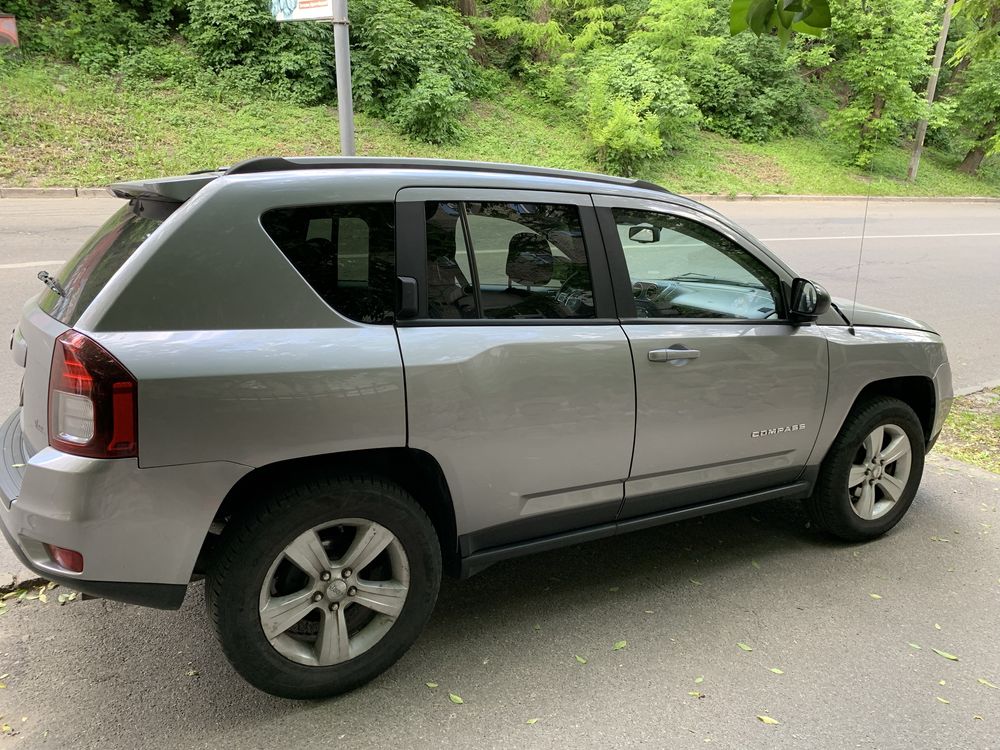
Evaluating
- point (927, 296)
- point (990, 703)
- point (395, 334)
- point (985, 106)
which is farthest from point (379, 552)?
point (985, 106)

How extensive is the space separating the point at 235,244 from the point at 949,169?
112ft

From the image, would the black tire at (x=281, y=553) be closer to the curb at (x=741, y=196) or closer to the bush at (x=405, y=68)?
the curb at (x=741, y=196)

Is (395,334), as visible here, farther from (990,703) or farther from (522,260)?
(990,703)

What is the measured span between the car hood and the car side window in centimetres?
49

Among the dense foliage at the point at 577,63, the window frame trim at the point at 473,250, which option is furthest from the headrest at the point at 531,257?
the dense foliage at the point at 577,63

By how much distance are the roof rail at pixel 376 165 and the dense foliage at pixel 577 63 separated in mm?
9024

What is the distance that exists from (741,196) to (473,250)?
771 inches

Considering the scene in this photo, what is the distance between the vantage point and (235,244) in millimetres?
2422

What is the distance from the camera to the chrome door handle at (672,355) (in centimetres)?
307

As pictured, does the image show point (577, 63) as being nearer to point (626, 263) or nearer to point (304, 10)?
point (304, 10)

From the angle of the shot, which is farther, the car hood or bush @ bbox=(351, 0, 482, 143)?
bush @ bbox=(351, 0, 482, 143)

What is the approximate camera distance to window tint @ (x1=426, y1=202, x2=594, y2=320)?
108 inches

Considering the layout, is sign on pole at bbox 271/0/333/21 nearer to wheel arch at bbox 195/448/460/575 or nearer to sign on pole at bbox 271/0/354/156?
sign on pole at bbox 271/0/354/156

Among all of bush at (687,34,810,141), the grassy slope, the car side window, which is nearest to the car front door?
the car side window
